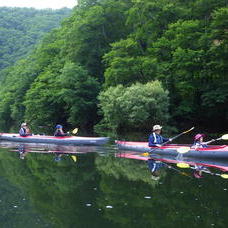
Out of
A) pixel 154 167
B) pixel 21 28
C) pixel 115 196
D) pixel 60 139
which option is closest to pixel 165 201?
pixel 115 196

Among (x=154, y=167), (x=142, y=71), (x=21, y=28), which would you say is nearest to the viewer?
(x=154, y=167)

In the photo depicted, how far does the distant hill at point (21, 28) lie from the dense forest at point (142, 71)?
56.7 metres

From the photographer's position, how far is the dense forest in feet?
102

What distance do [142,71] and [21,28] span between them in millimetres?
86946

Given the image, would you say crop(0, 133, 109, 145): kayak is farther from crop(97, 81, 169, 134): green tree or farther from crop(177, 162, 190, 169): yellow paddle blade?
crop(177, 162, 190, 169): yellow paddle blade

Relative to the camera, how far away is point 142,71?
35.5m

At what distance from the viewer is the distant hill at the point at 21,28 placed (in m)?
103

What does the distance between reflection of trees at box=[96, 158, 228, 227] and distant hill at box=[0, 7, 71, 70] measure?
91456 millimetres

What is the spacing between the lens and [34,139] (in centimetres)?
2638

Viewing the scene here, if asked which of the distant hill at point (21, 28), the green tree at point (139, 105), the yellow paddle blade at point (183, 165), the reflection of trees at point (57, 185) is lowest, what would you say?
the reflection of trees at point (57, 185)

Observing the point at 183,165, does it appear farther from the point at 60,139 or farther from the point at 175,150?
the point at 60,139

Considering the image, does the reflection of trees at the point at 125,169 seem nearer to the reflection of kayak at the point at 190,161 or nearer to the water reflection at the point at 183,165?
the water reflection at the point at 183,165

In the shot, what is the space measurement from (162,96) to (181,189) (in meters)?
19.9

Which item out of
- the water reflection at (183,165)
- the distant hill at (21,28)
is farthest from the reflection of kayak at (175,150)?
the distant hill at (21,28)
